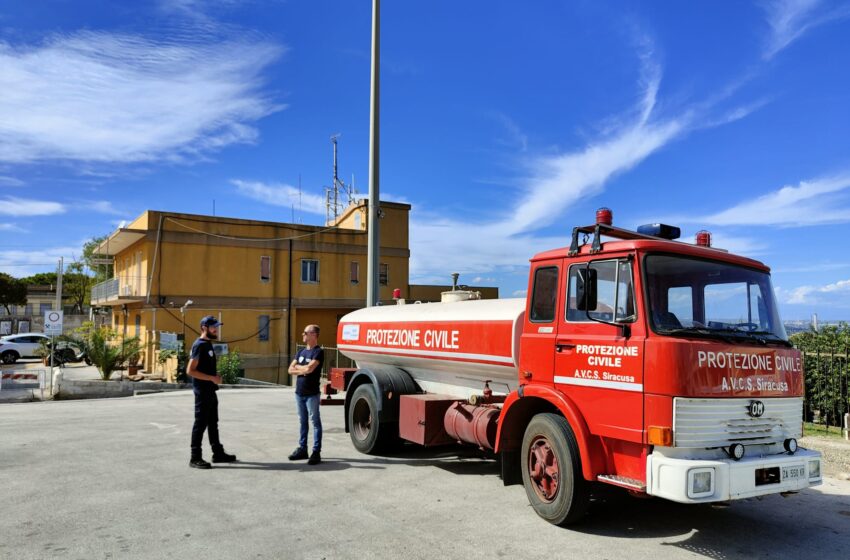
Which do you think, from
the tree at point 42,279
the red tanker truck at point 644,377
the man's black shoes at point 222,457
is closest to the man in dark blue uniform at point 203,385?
the man's black shoes at point 222,457

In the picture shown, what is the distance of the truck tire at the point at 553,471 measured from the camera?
210 inches

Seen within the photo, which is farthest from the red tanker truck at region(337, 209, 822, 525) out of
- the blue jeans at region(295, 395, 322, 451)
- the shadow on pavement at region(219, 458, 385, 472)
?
the blue jeans at region(295, 395, 322, 451)

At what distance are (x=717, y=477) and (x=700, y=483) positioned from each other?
0.15m

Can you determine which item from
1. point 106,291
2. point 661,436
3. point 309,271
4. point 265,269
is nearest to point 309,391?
point 661,436

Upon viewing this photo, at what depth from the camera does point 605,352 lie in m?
5.22

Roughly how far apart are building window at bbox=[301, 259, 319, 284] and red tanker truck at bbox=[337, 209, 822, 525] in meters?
28.9

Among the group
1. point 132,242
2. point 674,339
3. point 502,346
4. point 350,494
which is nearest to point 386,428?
point 350,494

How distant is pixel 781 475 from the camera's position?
4.89m

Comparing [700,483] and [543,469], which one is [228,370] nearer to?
[543,469]

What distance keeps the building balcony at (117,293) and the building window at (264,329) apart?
246 inches

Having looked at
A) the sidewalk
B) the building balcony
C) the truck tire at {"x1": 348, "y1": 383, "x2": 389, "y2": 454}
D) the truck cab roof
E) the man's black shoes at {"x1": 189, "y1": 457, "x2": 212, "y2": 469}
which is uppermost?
the building balcony

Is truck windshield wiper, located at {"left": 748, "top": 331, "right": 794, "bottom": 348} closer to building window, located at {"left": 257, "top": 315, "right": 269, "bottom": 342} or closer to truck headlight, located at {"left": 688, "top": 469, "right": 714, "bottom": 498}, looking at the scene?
truck headlight, located at {"left": 688, "top": 469, "right": 714, "bottom": 498}

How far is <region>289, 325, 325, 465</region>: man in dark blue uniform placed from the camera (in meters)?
7.91

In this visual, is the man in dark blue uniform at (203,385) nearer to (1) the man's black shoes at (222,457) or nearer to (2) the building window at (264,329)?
(1) the man's black shoes at (222,457)
